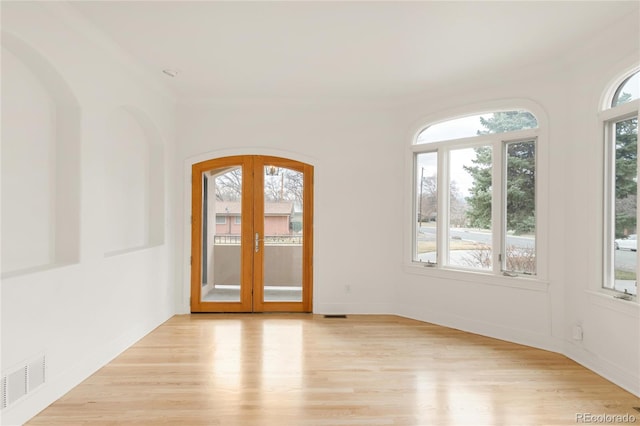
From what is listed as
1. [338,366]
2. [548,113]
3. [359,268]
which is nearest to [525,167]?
[548,113]

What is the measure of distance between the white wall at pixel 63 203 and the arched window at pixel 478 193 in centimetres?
345

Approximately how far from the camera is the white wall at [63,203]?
283 centimetres

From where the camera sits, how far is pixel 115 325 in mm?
4055

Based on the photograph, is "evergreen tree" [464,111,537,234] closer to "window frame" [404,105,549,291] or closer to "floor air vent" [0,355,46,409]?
"window frame" [404,105,549,291]

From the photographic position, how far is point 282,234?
579 cm

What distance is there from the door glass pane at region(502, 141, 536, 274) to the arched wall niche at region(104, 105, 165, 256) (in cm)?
407

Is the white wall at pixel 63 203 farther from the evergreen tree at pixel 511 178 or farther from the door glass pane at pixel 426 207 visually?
the evergreen tree at pixel 511 178

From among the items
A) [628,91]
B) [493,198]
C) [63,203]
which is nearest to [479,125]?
[493,198]

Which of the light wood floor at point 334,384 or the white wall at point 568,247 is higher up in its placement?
the white wall at point 568,247

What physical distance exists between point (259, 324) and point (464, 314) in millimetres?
2436

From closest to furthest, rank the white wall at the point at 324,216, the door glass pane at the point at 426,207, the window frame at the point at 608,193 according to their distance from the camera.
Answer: the white wall at the point at 324,216 < the window frame at the point at 608,193 < the door glass pane at the point at 426,207

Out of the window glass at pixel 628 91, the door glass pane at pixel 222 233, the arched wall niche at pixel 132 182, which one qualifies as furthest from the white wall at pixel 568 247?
the arched wall niche at pixel 132 182

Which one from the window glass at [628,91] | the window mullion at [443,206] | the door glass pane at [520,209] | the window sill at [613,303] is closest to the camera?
the window sill at [613,303]

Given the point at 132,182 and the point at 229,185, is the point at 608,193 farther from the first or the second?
the point at 132,182
